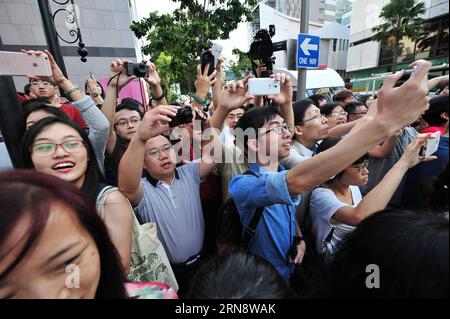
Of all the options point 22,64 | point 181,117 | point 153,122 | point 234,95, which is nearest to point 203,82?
point 234,95

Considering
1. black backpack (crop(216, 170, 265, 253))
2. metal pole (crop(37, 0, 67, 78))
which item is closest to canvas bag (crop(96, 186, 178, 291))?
black backpack (crop(216, 170, 265, 253))

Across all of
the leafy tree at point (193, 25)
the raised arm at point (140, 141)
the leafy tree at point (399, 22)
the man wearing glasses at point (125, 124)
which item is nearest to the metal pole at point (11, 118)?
the raised arm at point (140, 141)

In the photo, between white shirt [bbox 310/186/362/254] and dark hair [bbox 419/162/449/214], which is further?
white shirt [bbox 310/186/362/254]

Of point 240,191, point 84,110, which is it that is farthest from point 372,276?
point 84,110

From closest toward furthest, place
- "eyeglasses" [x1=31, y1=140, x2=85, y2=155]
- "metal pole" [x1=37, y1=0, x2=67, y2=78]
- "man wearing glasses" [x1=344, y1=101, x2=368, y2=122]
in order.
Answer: "eyeglasses" [x1=31, y1=140, x2=85, y2=155] < "metal pole" [x1=37, y1=0, x2=67, y2=78] < "man wearing glasses" [x1=344, y1=101, x2=368, y2=122]

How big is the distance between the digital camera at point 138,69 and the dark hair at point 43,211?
140 centimetres

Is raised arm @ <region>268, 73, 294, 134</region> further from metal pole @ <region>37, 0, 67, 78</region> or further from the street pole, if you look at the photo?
metal pole @ <region>37, 0, 67, 78</region>

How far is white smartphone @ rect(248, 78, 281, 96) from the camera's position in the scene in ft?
5.47

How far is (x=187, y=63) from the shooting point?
7.63 m

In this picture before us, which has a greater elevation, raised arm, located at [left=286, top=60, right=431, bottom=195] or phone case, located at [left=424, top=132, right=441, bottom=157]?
raised arm, located at [left=286, top=60, right=431, bottom=195]

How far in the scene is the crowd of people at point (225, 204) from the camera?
632 millimetres

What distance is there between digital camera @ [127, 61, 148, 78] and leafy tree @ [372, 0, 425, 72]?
64.0ft

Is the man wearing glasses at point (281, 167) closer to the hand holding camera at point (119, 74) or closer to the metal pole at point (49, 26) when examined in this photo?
the hand holding camera at point (119, 74)

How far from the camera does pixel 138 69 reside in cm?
196
